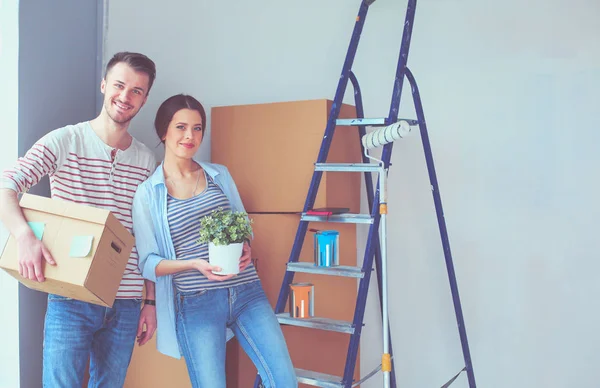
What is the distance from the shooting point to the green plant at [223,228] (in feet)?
5.94

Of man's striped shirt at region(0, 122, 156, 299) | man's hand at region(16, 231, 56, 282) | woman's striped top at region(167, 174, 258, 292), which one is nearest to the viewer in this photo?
man's hand at region(16, 231, 56, 282)

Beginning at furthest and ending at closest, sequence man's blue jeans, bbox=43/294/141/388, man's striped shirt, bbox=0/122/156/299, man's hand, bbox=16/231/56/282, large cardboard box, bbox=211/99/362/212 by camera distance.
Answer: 1. large cardboard box, bbox=211/99/362/212
2. man's striped shirt, bbox=0/122/156/299
3. man's blue jeans, bbox=43/294/141/388
4. man's hand, bbox=16/231/56/282

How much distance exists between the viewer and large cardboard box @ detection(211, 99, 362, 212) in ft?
7.84

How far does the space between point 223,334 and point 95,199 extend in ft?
1.99

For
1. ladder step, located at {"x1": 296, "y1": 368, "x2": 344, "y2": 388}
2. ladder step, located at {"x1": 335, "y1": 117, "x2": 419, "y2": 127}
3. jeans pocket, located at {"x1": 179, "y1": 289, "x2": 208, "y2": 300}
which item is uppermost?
ladder step, located at {"x1": 335, "y1": 117, "x2": 419, "y2": 127}

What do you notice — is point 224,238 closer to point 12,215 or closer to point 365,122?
point 12,215

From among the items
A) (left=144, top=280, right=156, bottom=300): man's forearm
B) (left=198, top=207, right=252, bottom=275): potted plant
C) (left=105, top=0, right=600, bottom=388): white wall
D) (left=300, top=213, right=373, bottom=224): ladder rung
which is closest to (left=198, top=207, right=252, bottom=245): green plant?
(left=198, top=207, right=252, bottom=275): potted plant

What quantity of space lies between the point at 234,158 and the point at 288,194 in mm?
321

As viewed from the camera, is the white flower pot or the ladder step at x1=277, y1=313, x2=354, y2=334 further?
the ladder step at x1=277, y1=313, x2=354, y2=334

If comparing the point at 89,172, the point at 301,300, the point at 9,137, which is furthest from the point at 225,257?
the point at 9,137

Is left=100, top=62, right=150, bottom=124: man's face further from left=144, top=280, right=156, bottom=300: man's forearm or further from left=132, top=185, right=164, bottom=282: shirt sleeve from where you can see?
left=144, top=280, right=156, bottom=300: man's forearm

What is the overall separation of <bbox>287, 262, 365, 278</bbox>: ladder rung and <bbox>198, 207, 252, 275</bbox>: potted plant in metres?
0.37

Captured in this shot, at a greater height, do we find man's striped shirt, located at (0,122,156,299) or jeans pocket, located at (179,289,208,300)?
man's striped shirt, located at (0,122,156,299)

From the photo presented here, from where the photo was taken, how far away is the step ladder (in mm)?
1984
